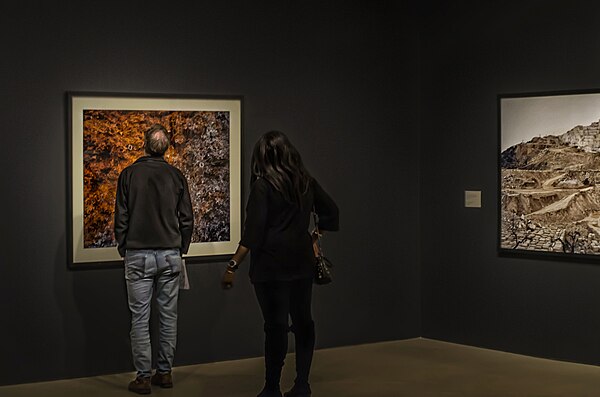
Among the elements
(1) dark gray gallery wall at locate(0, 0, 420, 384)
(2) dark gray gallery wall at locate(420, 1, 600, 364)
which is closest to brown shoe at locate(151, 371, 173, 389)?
(1) dark gray gallery wall at locate(0, 0, 420, 384)

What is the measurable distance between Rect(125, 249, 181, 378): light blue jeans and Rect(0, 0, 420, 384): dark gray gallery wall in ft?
1.68

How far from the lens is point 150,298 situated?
6188 millimetres

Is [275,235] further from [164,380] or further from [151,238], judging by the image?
[164,380]

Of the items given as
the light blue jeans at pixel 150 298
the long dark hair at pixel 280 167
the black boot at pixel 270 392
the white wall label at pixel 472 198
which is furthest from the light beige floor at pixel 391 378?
the long dark hair at pixel 280 167

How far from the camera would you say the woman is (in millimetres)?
5496

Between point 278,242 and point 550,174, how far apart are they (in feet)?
7.76

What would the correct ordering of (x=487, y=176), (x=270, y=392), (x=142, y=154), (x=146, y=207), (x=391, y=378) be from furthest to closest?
1. (x=487, y=176)
2. (x=142, y=154)
3. (x=391, y=378)
4. (x=146, y=207)
5. (x=270, y=392)

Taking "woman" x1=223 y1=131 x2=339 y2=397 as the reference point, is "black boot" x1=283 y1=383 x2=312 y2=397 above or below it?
below

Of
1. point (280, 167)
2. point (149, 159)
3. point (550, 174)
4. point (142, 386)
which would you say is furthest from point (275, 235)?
point (550, 174)

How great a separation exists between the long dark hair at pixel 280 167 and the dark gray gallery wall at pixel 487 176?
2.27 m

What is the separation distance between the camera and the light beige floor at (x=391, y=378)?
617 centimetres

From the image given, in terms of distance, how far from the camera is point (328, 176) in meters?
7.54

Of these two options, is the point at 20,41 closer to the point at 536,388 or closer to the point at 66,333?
the point at 66,333

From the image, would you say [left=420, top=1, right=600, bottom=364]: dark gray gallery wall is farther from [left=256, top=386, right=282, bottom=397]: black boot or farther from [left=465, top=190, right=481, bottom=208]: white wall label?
[left=256, top=386, right=282, bottom=397]: black boot
